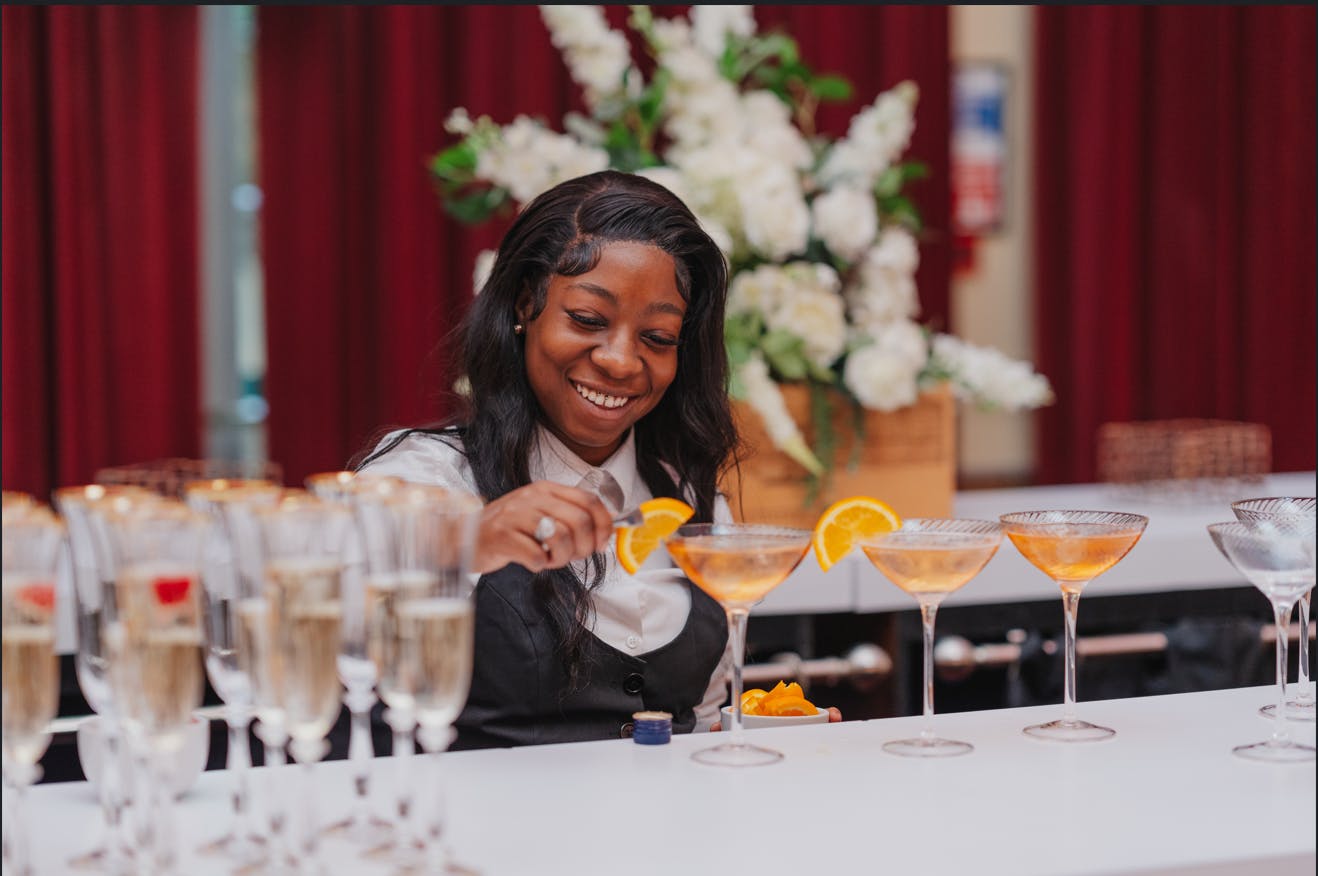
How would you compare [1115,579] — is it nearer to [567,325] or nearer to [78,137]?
[567,325]

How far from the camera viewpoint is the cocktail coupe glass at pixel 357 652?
4.00ft

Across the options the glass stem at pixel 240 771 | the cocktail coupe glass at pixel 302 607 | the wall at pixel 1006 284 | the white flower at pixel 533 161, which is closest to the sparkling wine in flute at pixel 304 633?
the cocktail coupe glass at pixel 302 607

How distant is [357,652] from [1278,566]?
36.6 inches

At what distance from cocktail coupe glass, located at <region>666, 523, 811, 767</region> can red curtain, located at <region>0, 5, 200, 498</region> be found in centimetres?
262

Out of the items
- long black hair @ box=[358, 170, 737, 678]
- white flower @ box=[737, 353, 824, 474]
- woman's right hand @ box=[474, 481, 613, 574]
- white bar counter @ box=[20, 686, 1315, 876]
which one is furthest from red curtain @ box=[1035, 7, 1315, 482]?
woman's right hand @ box=[474, 481, 613, 574]

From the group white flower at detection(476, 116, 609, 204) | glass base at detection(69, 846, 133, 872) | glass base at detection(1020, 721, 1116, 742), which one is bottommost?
glass base at detection(69, 846, 133, 872)

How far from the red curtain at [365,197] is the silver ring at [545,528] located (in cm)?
248

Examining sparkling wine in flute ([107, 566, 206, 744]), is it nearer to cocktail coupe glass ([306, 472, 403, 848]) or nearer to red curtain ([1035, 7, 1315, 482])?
cocktail coupe glass ([306, 472, 403, 848])

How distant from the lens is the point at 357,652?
1.25 metres

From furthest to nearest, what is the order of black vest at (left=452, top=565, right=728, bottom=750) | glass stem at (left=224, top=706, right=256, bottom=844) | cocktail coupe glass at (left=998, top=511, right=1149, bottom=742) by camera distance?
black vest at (left=452, top=565, right=728, bottom=750) < cocktail coupe glass at (left=998, top=511, right=1149, bottom=742) < glass stem at (left=224, top=706, right=256, bottom=844)

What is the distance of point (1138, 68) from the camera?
196 inches

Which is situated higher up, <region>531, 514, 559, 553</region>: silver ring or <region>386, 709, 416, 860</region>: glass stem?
<region>531, 514, 559, 553</region>: silver ring

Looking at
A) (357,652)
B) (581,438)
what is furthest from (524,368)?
(357,652)

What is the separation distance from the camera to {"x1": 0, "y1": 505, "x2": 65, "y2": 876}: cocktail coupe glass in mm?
1196
